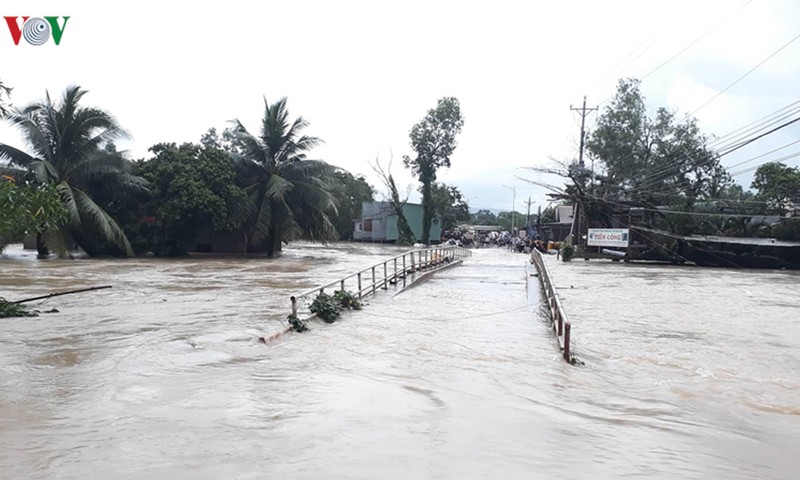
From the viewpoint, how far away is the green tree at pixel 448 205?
177 feet

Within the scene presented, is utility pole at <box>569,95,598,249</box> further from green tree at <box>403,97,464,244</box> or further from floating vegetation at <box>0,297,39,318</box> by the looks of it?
floating vegetation at <box>0,297,39,318</box>

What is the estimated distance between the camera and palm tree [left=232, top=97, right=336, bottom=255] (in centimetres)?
3275

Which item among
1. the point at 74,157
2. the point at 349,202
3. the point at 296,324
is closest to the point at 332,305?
the point at 296,324

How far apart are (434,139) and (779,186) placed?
25032mm

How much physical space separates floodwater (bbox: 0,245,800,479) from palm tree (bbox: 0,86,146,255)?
15.4 meters

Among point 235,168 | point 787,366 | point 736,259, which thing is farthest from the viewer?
point 235,168

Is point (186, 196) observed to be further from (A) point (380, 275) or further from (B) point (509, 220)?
(B) point (509, 220)

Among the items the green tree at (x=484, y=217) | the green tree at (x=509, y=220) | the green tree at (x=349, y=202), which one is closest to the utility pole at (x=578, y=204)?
the green tree at (x=349, y=202)

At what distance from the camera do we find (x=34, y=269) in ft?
70.8

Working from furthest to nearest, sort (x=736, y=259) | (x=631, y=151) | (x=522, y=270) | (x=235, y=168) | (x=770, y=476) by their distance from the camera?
1. (x=631, y=151)
2. (x=235, y=168)
3. (x=736, y=259)
4. (x=522, y=270)
5. (x=770, y=476)

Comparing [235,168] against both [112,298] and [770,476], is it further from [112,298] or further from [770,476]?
[770,476]

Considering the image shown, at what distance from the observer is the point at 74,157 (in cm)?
2786

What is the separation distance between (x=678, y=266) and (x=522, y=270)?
10.2m

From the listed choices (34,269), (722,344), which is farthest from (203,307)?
(34,269)
